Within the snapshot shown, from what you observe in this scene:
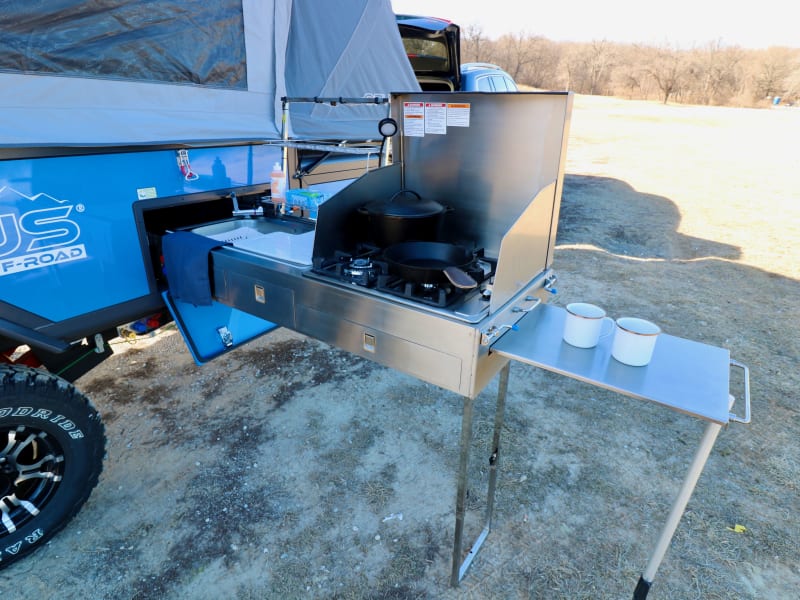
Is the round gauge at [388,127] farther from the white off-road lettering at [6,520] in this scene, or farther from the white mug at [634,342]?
the white off-road lettering at [6,520]

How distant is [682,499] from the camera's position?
1.25 meters

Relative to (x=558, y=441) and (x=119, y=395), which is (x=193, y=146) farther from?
(x=558, y=441)

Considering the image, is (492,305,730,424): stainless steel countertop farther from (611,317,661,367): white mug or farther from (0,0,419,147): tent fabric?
(0,0,419,147): tent fabric

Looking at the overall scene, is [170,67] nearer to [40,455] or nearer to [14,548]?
[40,455]

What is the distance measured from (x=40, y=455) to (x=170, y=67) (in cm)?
164

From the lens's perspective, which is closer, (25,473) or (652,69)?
(25,473)

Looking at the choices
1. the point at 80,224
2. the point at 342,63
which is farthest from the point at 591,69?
→ the point at 80,224

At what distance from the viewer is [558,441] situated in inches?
97.8

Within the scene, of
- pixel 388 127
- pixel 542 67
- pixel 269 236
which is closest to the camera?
pixel 388 127

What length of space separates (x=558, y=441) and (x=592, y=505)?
43 centimetres

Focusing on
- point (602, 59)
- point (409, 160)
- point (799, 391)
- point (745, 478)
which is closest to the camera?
point (409, 160)

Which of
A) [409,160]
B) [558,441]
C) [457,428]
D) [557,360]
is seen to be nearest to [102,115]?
[409,160]

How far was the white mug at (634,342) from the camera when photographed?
1.24 metres

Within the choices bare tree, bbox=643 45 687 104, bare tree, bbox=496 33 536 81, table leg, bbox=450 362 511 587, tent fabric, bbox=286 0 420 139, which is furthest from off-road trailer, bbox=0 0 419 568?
bare tree, bbox=496 33 536 81
